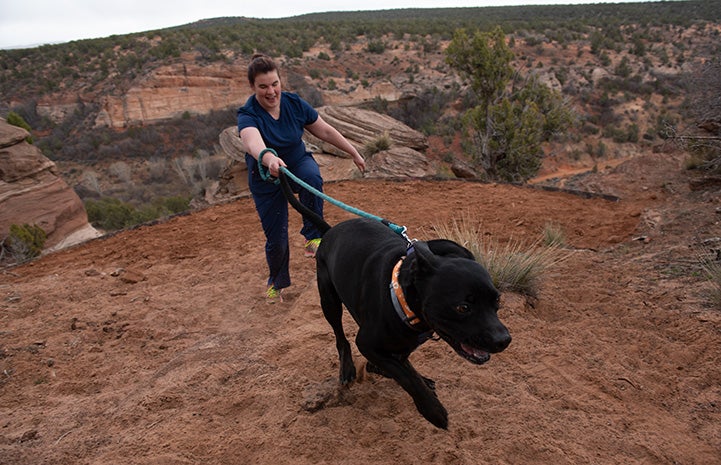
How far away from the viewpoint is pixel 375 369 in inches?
101

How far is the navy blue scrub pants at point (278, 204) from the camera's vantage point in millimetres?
3701

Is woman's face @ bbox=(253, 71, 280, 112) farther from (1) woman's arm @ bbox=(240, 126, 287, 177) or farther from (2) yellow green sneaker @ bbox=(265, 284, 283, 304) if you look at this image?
(2) yellow green sneaker @ bbox=(265, 284, 283, 304)

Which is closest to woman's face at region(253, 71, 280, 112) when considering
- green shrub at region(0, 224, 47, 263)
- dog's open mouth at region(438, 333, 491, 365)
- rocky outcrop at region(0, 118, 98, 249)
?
dog's open mouth at region(438, 333, 491, 365)

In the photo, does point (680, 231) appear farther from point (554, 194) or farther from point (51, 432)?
point (51, 432)

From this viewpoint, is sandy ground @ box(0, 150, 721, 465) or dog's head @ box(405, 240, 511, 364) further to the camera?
sandy ground @ box(0, 150, 721, 465)

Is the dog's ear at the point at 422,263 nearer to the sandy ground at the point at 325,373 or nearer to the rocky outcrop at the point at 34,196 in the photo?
the sandy ground at the point at 325,373

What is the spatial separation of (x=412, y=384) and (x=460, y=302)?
0.54 m

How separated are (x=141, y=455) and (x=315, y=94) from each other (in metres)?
25.6

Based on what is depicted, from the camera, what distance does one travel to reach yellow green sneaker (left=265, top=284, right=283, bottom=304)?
415 centimetres

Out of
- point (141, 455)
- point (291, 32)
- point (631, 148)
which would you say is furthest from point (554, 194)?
point (291, 32)

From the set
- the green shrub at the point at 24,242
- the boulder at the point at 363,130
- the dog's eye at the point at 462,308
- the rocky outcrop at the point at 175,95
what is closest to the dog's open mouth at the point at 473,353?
the dog's eye at the point at 462,308

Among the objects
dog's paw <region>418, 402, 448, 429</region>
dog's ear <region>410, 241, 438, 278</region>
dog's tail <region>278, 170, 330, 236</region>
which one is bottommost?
dog's paw <region>418, 402, 448, 429</region>

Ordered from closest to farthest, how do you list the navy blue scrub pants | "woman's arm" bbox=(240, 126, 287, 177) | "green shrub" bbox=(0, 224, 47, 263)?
"woman's arm" bbox=(240, 126, 287, 177) → the navy blue scrub pants → "green shrub" bbox=(0, 224, 47, 263)

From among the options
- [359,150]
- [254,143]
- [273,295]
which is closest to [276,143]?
[254,143]
